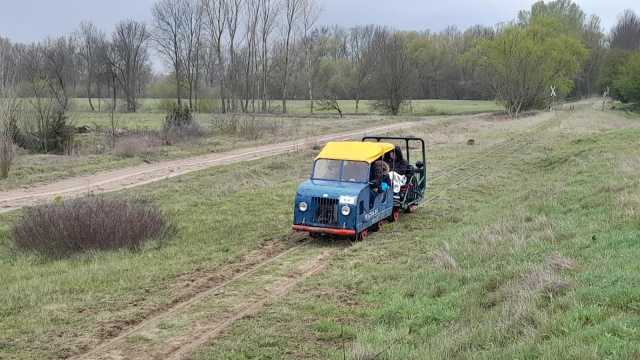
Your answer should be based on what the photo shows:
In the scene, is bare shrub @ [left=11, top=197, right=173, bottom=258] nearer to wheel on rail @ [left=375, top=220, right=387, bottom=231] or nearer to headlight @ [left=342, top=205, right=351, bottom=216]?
headlight @ [left=342, top=205, right=351, bottom=216]

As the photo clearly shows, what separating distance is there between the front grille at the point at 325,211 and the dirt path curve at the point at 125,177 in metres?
10.2

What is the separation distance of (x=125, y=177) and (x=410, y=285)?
17.8m

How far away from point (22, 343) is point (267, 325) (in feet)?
10.6

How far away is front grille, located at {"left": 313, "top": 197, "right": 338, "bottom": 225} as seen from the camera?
46.1 ft

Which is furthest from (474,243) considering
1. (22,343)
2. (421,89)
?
(421,89)

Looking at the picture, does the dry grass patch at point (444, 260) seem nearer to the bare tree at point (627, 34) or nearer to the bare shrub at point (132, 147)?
the bare shrub at point (132, 147)

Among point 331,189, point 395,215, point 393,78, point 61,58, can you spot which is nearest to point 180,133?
point 395,215

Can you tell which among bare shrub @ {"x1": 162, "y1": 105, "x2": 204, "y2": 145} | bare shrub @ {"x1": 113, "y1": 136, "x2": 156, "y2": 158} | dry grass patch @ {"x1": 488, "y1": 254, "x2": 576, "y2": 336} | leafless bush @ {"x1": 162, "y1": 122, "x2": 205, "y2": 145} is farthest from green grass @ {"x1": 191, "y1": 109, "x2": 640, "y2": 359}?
bare shrub @ {"x1": 162, "y1": 105, "x2": 204, "y2": 145}

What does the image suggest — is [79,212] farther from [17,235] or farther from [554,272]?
[554,272]

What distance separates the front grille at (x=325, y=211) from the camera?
14039 mm

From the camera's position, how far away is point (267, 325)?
29.8 feet

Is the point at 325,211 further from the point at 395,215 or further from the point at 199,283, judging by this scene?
the point at 199,283

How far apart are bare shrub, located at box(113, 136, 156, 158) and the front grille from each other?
62.8ft

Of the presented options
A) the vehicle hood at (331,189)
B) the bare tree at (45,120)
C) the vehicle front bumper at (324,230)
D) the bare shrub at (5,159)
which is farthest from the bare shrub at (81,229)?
the bare tree at (45,120)
